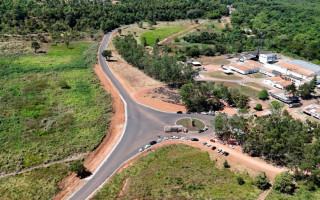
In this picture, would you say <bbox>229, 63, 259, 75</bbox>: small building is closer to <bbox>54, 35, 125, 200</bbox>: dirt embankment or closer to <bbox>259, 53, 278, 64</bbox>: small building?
<bbox>259, 53, 278, 64</bbox>: small building

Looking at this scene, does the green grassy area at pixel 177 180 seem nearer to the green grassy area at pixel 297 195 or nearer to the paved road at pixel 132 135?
the green grassy area at pixel 297 195

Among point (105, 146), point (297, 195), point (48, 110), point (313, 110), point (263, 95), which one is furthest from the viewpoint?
point (263, 95)

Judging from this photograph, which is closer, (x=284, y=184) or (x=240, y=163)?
(x=284, y=184)

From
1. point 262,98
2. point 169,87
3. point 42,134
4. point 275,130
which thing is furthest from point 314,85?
point 42,134

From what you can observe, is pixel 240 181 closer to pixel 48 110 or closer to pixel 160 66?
pixel 160 66

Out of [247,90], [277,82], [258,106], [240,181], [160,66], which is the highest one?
[160,66]

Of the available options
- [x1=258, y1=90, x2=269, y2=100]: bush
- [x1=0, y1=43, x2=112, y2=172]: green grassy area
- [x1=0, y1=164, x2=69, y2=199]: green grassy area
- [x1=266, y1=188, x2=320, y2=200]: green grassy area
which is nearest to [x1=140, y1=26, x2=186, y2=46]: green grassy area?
[x1=0, y1=43, x2=112, y2=172]: green grassy area

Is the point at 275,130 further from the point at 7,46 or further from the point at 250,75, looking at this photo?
the point at 7,46

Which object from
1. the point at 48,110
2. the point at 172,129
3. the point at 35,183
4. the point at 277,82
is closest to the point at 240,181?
the point at 172,129
